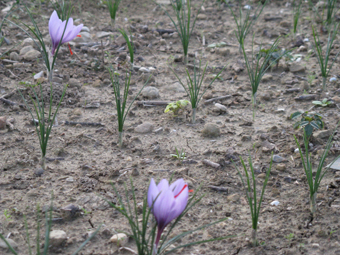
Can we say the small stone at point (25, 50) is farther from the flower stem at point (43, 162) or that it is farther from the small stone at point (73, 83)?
the flower stem at point (43, 162)

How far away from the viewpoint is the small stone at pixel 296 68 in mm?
3726

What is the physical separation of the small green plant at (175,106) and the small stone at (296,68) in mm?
1228

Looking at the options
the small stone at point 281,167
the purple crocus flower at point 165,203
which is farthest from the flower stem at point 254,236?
the small stone at point 281,167

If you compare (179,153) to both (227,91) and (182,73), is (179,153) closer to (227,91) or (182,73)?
(227,91)

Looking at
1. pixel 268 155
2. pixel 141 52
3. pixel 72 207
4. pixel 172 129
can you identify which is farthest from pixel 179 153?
pixel 141 52

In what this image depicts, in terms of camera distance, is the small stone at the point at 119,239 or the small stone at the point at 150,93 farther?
the small stone at the point at 150,93

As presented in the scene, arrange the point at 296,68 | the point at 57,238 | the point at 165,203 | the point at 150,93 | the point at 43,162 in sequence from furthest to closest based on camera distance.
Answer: the point at 296,68 → the point at 150,93 → the point at 43,162 → the point at 57,238 → the point at 165,203

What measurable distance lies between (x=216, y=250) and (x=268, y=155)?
0.92m

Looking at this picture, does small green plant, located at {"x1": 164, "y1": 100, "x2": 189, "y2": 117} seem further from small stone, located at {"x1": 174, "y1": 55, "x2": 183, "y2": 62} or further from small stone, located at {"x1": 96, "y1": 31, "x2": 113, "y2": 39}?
small stone, located at {"x1": 96, "y1": 31, "x2": 113, "y2": 39}

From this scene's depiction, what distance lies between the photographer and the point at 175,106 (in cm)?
291

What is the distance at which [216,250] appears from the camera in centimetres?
194

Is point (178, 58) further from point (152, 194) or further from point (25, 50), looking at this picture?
point (152, 194)

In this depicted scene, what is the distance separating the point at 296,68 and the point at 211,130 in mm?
1354

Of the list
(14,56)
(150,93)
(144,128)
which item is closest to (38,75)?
(14,56)
